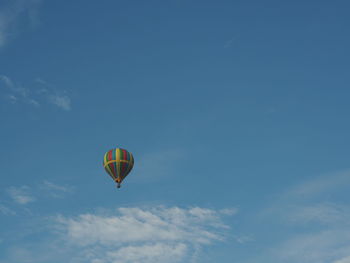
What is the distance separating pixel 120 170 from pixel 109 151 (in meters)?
4.95

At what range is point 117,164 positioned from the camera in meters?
117

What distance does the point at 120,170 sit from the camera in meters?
117

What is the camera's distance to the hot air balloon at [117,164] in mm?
116750

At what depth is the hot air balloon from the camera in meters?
117

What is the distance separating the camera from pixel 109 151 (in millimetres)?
118312
